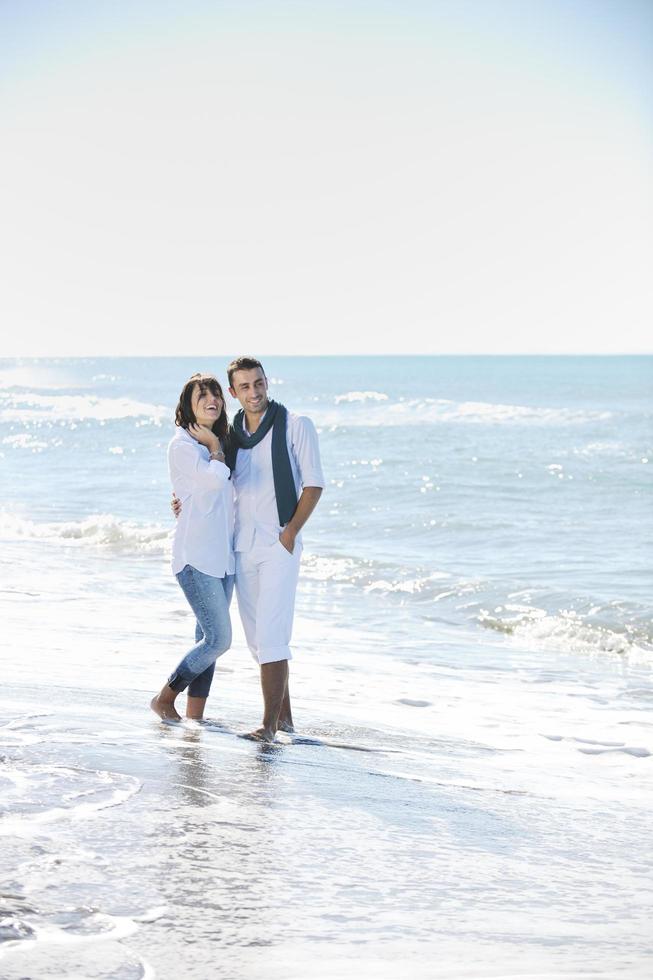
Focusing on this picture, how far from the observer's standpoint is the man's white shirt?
5.39m

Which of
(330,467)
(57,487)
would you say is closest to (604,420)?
(330,467)

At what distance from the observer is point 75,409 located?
55000mm

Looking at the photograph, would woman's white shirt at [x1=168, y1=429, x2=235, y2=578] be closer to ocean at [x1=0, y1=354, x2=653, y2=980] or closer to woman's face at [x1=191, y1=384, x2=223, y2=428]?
woman's face at [x1=191, y1=384, x2=223, y2=428]

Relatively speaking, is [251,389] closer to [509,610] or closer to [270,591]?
[270,591]

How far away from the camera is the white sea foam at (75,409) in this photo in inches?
1878

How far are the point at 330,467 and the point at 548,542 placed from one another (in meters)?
12.4

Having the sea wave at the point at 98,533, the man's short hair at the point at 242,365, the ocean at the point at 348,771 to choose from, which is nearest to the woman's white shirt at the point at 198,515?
the man's short hair at the point at 242,365

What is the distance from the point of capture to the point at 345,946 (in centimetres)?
305

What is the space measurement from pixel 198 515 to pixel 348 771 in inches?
54.7

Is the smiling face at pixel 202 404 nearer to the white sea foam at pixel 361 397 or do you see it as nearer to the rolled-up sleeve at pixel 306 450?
the rolled-up sleeve at pixel 306 450

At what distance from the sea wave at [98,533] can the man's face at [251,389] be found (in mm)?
9104

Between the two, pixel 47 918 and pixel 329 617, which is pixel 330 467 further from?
pixel 47 918

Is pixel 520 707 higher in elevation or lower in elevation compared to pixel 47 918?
lower

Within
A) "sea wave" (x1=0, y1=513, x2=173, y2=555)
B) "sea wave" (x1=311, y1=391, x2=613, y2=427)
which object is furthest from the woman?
"sea wave" (x1=311, y1=391, x2=613, y2=427)
